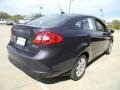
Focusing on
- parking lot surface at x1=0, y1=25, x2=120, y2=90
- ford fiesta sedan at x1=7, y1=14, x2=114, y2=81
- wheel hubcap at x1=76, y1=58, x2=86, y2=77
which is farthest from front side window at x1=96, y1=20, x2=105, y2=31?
wheel hubcap at x1=76, y1=58, x2=86, y2=77

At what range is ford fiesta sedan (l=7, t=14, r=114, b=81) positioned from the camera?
11.7 feet

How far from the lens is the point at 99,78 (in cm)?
472

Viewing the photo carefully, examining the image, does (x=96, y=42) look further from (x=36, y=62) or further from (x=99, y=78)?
(x=36, y=62)

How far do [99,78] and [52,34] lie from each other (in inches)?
75.3

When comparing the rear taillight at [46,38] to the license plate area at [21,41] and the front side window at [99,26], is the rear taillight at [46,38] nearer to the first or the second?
the license plate area at [21,41]

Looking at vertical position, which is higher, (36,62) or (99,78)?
(36,62)

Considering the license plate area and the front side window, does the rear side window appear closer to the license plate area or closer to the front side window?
the front side window

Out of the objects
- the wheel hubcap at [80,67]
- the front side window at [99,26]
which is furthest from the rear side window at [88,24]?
the wheel hubcap at [80,67]

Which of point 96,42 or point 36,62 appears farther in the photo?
point 96,42

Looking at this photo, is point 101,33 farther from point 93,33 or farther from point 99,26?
point 93,33

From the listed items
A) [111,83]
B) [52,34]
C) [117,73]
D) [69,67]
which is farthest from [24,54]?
[117,73]

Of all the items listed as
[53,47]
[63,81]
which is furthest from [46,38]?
[63,81]

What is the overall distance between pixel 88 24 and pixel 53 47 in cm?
176

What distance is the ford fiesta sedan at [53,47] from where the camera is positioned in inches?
141
